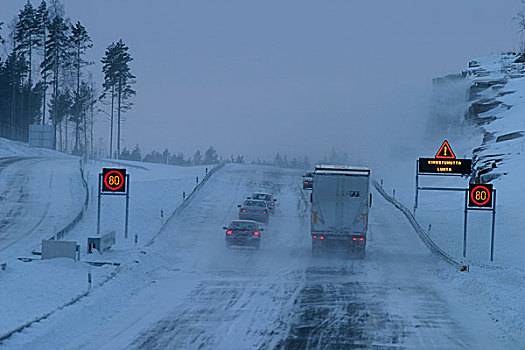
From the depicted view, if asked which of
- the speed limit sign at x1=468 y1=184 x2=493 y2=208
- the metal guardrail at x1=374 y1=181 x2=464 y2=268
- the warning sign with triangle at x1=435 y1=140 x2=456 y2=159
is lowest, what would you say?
the metal guardrail at x1=374 y1=181 x2=464 y2=268

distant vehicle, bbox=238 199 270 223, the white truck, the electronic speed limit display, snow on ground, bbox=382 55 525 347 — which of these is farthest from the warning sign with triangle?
the electronic speed limit display

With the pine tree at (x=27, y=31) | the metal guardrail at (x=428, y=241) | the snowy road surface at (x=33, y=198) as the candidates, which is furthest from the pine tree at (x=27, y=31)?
the metal guardrail at (x=428, y=241)

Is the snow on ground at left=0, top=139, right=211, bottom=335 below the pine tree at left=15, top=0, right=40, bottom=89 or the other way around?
below

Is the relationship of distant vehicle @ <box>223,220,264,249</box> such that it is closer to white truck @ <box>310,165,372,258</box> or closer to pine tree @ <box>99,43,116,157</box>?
white truck @ <box>310,165,372,258</box>

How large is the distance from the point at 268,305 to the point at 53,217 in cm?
2463

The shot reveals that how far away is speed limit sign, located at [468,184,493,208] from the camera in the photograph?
98.2 feet

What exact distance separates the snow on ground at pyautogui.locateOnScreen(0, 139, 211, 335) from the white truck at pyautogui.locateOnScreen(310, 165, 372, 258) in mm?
8483

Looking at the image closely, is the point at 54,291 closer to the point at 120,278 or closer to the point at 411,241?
the point at 120,278

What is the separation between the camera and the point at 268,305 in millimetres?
18500

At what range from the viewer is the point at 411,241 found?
3809cm

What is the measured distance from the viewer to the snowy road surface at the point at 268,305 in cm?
1432

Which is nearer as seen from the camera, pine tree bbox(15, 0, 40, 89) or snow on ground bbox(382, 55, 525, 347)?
snow on ground bbox(382, 55, 525, 347)

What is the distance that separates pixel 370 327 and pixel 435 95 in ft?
305

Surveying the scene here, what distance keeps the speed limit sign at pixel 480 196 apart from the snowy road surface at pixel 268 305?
3122 millimetres
